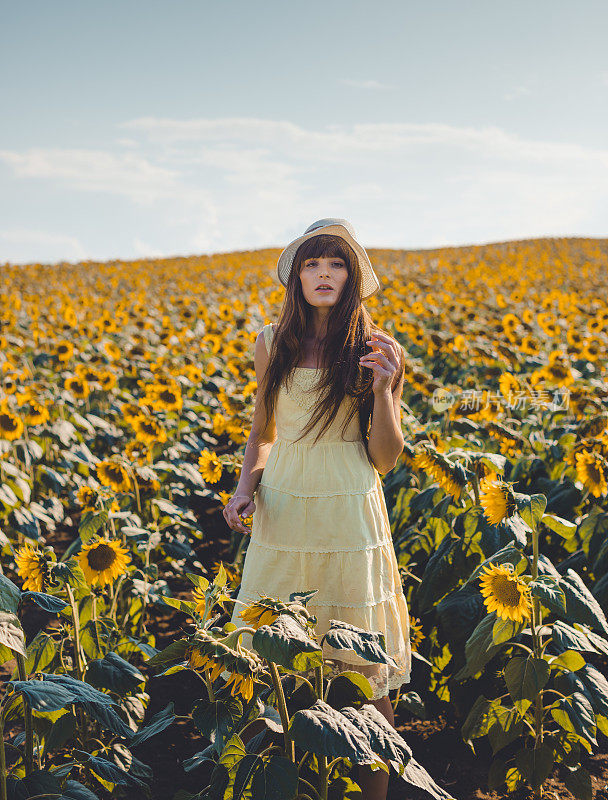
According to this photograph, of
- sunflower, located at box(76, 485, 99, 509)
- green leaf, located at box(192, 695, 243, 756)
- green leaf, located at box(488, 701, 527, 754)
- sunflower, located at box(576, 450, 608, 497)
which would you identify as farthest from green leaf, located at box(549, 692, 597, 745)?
sunflower, located at box(76, 485, 99, 509)

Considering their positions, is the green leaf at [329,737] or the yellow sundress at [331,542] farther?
the yellow sundress at [331,542]

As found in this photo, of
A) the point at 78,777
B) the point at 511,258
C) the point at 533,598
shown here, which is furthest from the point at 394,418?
the point at 511,258

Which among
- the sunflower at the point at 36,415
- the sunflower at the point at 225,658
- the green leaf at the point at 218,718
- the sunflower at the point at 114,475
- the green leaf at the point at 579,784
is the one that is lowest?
the green leaf at the point at 579,784

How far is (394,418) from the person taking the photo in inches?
79.9

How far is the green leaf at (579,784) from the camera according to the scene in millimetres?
2127

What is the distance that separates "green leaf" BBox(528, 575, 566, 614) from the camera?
1848 millimetres

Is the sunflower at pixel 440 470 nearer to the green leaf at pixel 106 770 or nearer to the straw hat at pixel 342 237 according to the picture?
the straw hat at pixel 342 237

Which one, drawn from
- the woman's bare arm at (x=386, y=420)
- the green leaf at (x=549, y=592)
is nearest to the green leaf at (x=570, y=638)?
the green leaf at (x=549, y=592)

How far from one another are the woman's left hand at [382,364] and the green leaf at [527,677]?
859 millimetres

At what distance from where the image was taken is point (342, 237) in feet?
7.29

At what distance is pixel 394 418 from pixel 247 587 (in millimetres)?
654

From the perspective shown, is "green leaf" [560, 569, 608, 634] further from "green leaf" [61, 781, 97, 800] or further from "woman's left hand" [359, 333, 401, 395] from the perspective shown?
"green leaf" [61, 781, 97, 800]

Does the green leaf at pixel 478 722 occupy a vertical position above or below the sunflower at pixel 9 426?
below

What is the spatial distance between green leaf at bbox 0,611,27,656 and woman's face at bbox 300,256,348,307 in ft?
4.00
